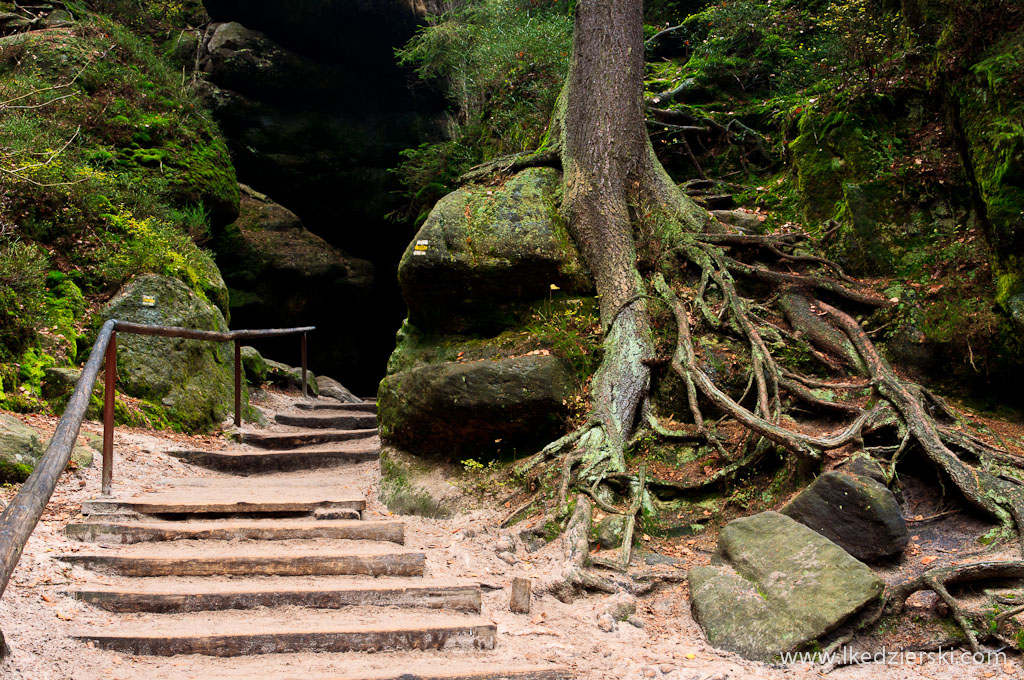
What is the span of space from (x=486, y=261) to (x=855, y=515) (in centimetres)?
404

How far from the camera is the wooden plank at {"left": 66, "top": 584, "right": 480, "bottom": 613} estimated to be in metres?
3.15

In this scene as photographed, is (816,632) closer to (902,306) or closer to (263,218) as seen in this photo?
(902,306)

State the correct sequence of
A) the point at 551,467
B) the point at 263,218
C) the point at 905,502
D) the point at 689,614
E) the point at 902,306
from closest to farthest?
the point at 689,614 → the point at 905,502 → the point at 551,467 → the point at 902,306 → the point at 263,218

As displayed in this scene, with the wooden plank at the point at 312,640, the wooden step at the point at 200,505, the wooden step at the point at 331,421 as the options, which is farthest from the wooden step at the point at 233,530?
the wooden step at the point at 331,421

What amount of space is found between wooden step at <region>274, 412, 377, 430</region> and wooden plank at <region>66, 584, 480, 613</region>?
5028mm

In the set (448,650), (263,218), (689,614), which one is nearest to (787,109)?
(689,614)

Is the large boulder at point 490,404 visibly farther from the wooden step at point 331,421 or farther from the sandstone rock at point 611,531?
the wooden step at point 331,421

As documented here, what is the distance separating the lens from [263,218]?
1477cm

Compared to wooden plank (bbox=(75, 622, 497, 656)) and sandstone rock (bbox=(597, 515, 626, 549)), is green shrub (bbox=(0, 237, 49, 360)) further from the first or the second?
sandstone rock (bbox=(597, 515, 626, 549))

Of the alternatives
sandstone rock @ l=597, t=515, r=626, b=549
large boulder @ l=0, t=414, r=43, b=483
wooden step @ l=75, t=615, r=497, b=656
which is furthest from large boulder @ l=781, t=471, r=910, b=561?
large boulder @ l=0, t=414, r=43, b=483

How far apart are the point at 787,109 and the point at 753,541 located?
21.1 feet

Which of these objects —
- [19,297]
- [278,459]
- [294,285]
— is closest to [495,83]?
[278,459]

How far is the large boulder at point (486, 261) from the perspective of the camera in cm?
641

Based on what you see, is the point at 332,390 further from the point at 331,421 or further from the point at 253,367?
the point at 331,421
